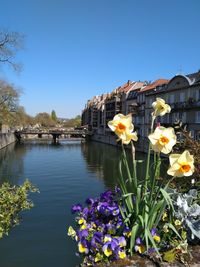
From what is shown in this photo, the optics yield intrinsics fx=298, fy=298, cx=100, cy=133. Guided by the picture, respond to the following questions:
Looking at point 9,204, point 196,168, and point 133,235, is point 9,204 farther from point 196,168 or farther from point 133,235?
point 196,168

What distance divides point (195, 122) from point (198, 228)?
37.3 m

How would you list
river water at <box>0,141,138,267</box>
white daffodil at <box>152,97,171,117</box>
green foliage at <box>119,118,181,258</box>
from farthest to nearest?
river water at <box>0,141,138,267</box> → white daffodil at <box>152,97,171,117</box> → green foliage at <box>119,118,181,258</box>

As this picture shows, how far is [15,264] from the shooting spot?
9883 millimetres

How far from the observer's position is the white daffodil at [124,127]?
333cm

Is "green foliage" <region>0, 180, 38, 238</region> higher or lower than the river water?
higher

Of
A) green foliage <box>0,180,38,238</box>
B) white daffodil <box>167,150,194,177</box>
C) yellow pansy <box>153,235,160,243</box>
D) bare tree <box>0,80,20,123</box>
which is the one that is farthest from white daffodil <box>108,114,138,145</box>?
bare tree <box>0,80,20,123</box>

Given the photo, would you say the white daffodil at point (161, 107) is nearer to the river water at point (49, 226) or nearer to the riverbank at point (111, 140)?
the river water at point (49, 226)

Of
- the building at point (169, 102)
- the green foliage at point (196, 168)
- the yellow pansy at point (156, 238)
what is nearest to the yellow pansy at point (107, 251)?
the yellow pansy at point (156, 238)

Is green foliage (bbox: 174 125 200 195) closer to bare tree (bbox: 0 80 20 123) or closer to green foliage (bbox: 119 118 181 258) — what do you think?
green foliage (bbox: 119 118 181 258)

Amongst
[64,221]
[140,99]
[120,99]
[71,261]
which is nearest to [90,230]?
[71,261]

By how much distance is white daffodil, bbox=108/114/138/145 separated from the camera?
3334 mm

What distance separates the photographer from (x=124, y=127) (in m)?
3.35

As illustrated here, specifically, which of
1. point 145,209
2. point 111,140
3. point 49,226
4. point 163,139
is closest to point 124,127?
point 163,139

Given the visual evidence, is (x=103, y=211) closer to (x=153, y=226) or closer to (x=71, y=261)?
(x=153, y=226)
